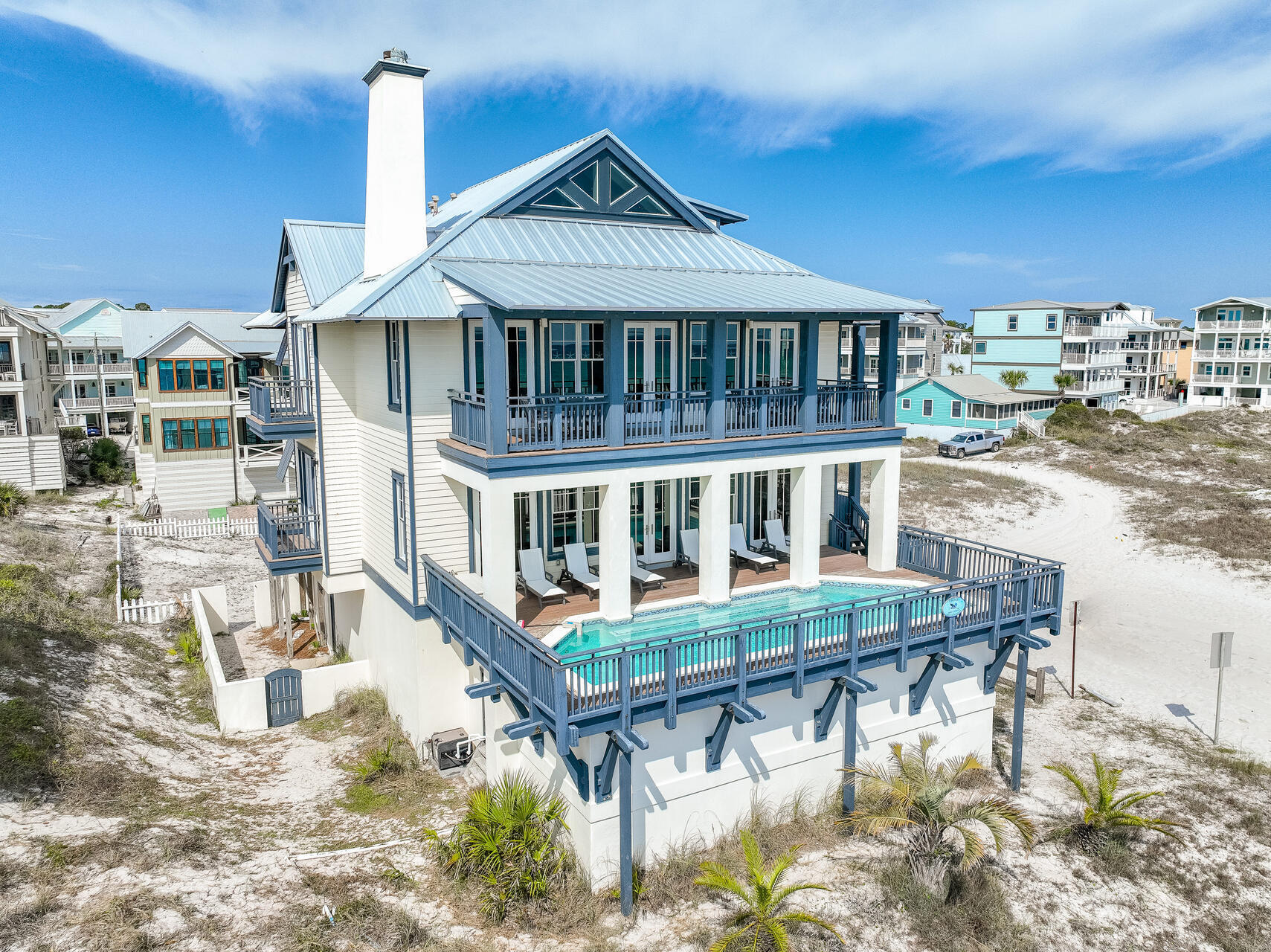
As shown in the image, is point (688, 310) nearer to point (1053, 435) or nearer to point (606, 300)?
point (606, 300)

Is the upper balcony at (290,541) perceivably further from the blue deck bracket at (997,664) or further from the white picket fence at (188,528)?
the blue deck bracket at (997,664)

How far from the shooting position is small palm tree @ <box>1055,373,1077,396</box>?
7119 centimetres

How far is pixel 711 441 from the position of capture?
51.8ft

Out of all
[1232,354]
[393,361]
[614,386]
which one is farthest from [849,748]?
[1232,354]

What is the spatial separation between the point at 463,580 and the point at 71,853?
7.20 m

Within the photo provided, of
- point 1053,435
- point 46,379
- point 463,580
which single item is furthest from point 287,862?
point 1053,435

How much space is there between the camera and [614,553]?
49.2 ft

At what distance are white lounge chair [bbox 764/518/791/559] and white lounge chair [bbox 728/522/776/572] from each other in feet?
1.31

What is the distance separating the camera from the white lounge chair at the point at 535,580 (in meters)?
16.0

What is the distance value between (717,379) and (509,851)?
876 centimetres

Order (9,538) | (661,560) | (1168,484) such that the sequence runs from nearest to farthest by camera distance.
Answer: (661,560) → (9,538) → (1168,484)

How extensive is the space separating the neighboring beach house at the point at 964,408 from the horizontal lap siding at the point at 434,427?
170 ft

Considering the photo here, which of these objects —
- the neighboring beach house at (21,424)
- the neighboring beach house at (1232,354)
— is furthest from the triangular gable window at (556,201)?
the neighboring beach house at (1232,354)

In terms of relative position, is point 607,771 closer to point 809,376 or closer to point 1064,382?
point 809,376
